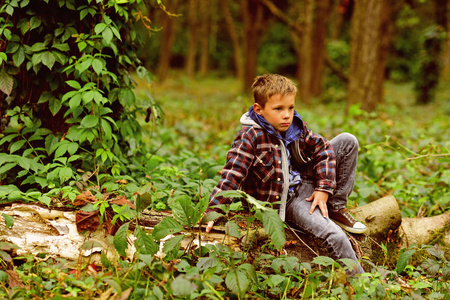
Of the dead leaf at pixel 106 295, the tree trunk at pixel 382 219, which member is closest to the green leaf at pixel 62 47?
the dead leaf at pixel 106 295

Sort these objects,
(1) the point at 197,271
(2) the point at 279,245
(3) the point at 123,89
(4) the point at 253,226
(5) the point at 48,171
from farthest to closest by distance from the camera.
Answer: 1. (3) the point at 123,89
2. (5) the point at 48,171
3. (4) the point at 253,226
4. (1) the point at 197,271
5. (2) the point at 279,245

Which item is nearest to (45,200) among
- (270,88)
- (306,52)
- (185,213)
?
(185,213)

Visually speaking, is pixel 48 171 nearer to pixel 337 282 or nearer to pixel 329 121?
pixel 337 282

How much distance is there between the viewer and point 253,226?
2.99 metres

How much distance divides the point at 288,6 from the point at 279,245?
25730mm

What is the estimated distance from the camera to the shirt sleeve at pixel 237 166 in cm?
282

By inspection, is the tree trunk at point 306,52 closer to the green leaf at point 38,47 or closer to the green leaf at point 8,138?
the green leaf at point 38,47

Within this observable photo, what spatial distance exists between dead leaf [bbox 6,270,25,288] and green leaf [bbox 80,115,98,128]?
1.19 m

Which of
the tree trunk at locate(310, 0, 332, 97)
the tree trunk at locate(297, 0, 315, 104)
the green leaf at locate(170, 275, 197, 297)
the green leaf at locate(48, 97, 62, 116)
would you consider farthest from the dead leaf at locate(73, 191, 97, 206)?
the tree trunk at locate(310, 0, 332, 97)

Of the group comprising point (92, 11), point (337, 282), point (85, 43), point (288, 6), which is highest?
point (288, 6)

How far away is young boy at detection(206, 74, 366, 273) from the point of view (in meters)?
2.87

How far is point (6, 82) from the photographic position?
3203 mm

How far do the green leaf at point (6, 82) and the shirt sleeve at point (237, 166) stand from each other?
1.83 metres

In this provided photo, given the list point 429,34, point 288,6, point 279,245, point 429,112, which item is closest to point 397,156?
point 279,245
